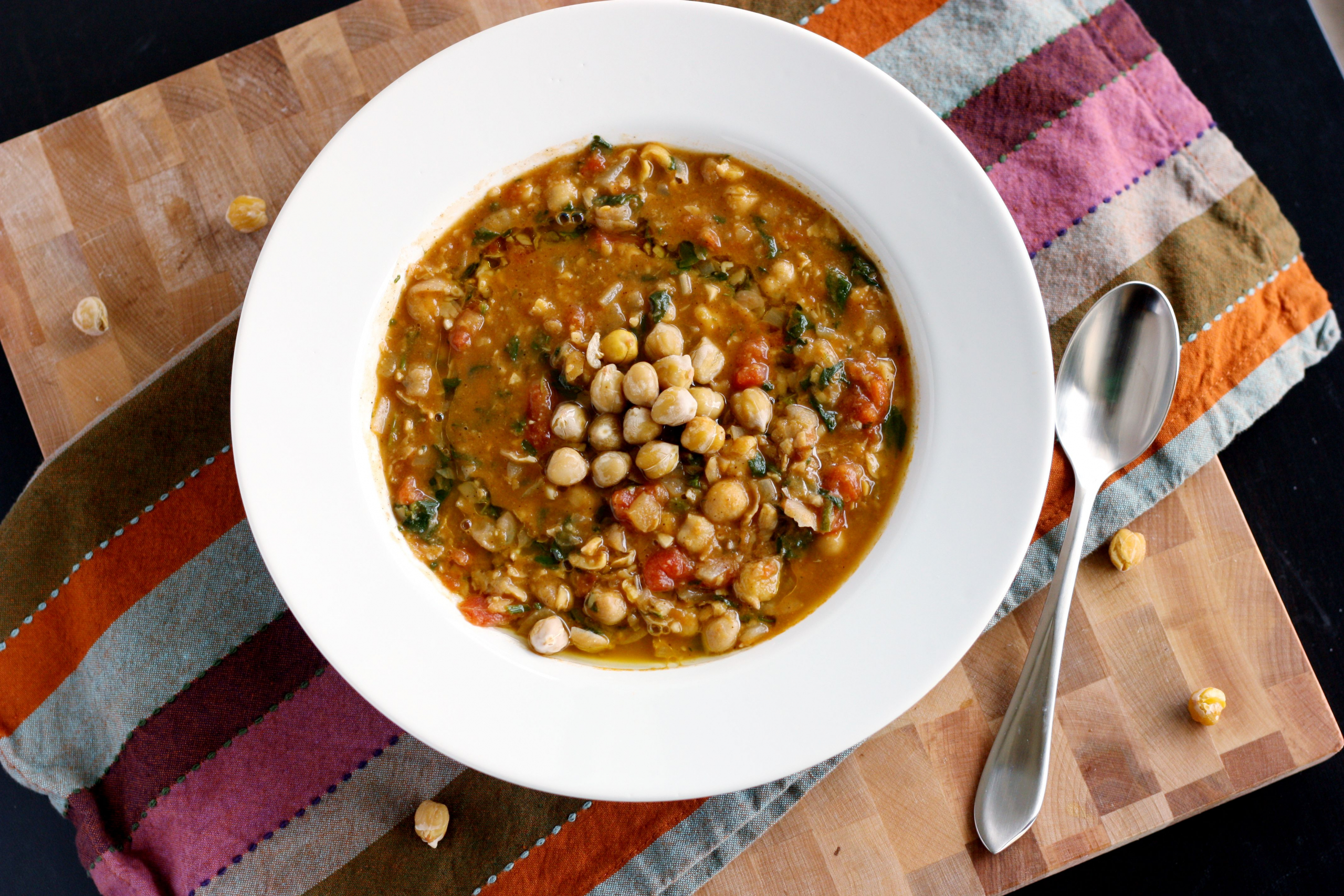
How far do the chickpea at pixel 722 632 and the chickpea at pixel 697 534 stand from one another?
260 millimetres

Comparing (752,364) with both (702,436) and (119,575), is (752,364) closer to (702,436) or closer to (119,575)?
(702,436)

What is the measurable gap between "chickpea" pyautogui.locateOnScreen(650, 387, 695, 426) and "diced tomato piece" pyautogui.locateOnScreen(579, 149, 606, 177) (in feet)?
3.00

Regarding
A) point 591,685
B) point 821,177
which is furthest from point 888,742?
point 821,177

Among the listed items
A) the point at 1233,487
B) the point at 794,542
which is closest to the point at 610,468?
the point at 794,542

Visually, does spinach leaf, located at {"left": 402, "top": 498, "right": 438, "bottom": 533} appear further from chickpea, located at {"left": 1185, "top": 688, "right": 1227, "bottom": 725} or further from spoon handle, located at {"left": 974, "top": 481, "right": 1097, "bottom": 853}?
chickpea, located at {"left": 1185, "top": 688, "right": 1227, "bottom": 725}

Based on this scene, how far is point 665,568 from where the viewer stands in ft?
11.1

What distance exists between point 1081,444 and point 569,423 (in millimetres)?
2204

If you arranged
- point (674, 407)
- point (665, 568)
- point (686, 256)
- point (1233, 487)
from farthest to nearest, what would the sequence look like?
1. point (1233, 487)
2. point (686, 256)
3. point (665, 568)
4. point (674, 407)

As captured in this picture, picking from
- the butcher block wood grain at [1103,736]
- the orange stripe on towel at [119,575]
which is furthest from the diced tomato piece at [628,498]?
the orange stripe on towel at [119,575]

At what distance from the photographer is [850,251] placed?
3.51 metres

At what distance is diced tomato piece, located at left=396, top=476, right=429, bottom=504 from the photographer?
11.3 ft

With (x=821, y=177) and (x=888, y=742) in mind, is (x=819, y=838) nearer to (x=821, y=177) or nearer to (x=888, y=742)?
(x=888, y=742)

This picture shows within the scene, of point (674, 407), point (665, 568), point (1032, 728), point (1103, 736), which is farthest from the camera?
point (1103, 736)

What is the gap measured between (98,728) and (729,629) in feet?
9.19
